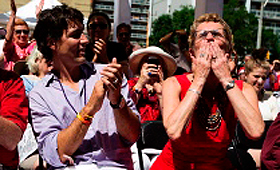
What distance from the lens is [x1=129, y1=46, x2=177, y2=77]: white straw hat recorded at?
13.5ft

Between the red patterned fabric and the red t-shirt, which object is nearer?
the red t-shirt

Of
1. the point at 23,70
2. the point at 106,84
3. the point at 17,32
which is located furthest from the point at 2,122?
the point at 17,32

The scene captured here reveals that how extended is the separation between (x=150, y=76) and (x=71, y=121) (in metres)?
1.70

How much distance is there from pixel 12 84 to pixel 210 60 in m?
1.27

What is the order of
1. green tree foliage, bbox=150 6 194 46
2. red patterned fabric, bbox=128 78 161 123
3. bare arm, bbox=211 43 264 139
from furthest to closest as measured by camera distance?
green tree foliage, bbox=150 6 194 46
red patterned fabric, bbox=128 78 161 123
bare arm, bbox=211 43 264 139

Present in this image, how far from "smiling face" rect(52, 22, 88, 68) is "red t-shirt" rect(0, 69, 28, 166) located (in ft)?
1.47

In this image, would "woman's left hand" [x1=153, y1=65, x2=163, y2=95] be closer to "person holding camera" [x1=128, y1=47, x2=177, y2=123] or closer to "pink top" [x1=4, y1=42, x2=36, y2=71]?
"person holding camera" [x1=128, y1=47, x2=177, y2=123]

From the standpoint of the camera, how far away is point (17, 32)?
573 cm

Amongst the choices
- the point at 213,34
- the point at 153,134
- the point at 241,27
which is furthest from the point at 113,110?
the point at 241,27

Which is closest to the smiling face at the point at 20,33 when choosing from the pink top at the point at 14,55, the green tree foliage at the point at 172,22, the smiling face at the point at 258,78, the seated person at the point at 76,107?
the pink top at the point at 14,55

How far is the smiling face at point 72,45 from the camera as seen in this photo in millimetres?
2576

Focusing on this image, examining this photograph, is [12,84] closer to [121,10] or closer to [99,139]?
[99,139]

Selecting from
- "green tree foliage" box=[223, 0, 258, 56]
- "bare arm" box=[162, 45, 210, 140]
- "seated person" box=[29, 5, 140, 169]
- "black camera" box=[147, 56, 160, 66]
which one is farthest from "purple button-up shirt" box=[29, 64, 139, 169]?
"green tree foliage" box=[223, 0, 258, 56]

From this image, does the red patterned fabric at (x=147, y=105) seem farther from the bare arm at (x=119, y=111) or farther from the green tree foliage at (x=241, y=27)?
the green tree foliage at (x=241, y=27)
